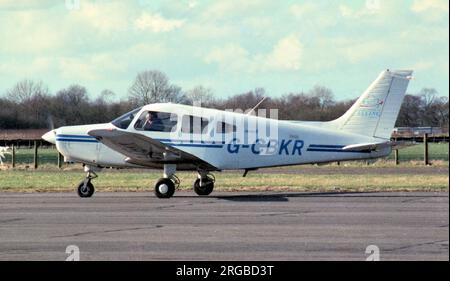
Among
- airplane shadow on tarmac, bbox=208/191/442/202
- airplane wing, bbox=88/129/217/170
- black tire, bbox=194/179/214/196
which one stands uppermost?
airplane wing, bbox=88/129/217/170

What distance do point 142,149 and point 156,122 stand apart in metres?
0.91

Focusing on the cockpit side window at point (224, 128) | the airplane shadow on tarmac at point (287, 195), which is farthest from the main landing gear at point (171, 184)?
the cockpit side window at point (224, 128)

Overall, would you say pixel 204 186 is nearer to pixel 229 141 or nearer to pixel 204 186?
pixel 204 186

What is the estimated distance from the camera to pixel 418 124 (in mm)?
39406

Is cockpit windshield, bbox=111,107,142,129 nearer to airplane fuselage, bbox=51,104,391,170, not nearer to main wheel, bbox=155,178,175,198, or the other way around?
airplane fuselage, bbox=51,104,391,170

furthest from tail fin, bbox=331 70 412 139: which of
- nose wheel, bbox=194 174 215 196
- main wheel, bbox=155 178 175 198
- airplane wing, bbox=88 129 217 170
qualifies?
main wheel, bbox=155 178 175 198

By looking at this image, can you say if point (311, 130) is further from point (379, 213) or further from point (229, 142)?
point (379, 213)

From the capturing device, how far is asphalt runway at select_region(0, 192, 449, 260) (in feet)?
33.9

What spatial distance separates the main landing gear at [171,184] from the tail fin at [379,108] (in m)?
3.28

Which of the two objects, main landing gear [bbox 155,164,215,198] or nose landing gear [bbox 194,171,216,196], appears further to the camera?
nose landing gear [bbox 194,171,216,196]

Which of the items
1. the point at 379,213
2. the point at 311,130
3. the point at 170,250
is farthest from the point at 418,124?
the point at 170,250

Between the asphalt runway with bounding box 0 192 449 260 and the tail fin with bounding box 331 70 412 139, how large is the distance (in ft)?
6.06

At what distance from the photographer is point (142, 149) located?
63.2 feet

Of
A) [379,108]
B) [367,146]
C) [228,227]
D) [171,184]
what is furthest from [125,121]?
[228,227]
